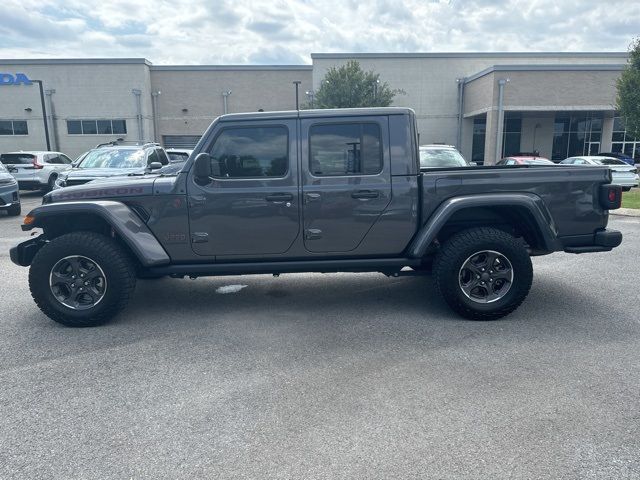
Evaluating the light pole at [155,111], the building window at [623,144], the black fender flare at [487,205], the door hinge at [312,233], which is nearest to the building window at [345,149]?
the door hinge at [312,233]

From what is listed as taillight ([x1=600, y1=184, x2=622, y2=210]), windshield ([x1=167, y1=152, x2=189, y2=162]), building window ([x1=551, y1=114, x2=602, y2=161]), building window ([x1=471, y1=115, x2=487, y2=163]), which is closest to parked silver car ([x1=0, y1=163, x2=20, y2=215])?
windshield ([x1=167, y1=152, x2=189, y2=162])

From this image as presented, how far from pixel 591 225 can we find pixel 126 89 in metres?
35.2

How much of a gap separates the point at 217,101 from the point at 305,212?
110 feet

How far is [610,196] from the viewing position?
4.64 meters

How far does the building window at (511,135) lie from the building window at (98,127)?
27.7 meters

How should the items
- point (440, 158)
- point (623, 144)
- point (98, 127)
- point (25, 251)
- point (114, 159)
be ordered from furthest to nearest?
point (623, 144) < point (98, 127) < point (114, 159) < point (440, 158) < point (25, 251)

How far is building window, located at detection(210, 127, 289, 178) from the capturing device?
4.57m

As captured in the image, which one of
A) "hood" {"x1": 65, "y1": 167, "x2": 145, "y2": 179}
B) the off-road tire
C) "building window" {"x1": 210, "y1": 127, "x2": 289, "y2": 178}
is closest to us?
"building window" {"x1": 210, "y1": 127, "x2": 289, "y2": 178}

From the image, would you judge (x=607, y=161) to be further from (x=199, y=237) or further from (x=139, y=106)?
(x=139, y=106)

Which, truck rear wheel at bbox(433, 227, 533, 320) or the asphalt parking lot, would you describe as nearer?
the asphalt parking lot

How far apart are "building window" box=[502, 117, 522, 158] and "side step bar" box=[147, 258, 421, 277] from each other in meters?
33.0

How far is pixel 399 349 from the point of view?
4.03 meters

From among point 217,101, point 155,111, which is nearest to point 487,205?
point 217,101

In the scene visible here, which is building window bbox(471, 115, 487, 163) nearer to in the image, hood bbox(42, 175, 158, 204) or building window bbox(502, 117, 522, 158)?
building window bbox(502, 117, 522, 158)
